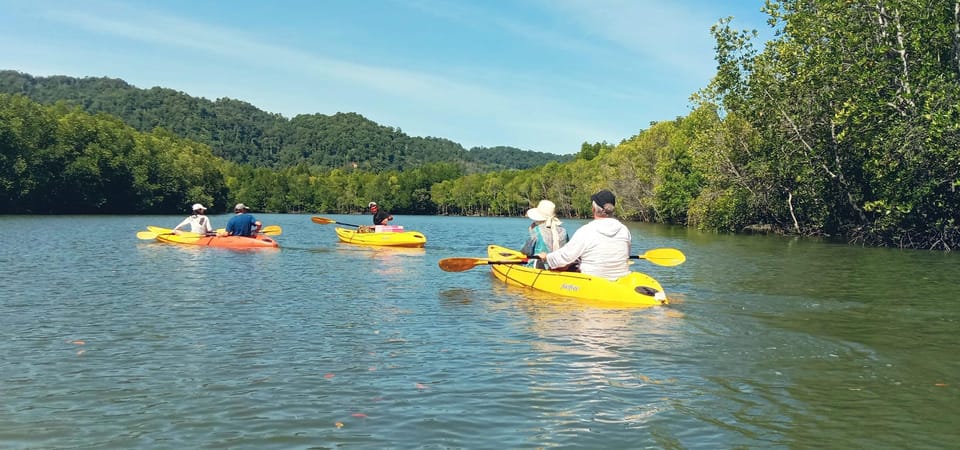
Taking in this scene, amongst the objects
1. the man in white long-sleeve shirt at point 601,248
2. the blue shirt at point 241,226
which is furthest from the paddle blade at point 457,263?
the blue shirt at point 241,226

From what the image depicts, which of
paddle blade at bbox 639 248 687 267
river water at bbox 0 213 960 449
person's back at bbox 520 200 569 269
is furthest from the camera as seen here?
person's back at bbox 520 200 569 269

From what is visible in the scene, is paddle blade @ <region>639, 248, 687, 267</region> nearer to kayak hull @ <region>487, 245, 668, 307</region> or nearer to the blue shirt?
kayak hull @ <region>487, 245, 668, 307</region>

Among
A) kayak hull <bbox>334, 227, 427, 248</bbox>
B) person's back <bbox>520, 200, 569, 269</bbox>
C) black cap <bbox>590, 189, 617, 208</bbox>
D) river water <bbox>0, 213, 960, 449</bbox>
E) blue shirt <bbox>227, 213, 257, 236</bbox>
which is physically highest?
black cap <bbox>590, 189, 617, 208</bbox>

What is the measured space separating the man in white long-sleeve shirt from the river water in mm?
793

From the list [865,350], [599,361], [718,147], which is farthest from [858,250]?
[599,361]

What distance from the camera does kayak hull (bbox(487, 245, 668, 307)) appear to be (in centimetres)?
1215

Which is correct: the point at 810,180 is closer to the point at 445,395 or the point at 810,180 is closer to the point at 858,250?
the point at 858,250

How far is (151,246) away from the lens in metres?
26.3

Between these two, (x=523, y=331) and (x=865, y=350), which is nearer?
(x=865, y=350)

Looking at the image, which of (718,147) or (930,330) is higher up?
(718,147)

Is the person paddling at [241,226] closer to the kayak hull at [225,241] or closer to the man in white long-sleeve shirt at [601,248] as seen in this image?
the kayak hull at [225,241]

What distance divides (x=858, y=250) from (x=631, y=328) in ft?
76.2

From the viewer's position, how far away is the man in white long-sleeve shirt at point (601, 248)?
12320 mm

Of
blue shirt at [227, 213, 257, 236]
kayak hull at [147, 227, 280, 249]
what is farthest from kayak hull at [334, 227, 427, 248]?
blue shirt at [227, 213, 257, 236]
